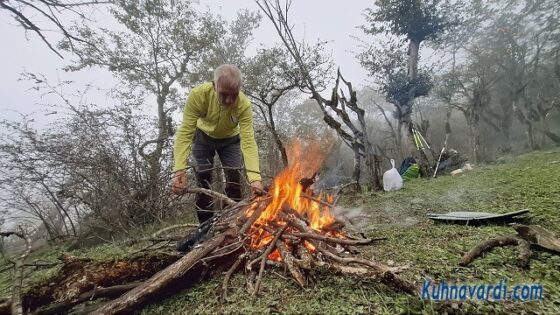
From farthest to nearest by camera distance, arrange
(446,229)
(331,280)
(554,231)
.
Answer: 1. (446,229)
2. (554,231)
3. (331,280)

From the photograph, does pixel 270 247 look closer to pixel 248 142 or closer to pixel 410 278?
pixel 410 278

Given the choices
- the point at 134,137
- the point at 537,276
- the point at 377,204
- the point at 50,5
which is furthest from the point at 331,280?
the point at 50,5

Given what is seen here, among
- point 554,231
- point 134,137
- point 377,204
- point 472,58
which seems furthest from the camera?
point 472,58

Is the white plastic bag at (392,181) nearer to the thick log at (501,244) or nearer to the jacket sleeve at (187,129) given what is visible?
the thick log at (501,244)

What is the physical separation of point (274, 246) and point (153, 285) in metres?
0.73

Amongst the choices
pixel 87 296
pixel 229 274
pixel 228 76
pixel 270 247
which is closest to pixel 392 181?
pixel 228 76

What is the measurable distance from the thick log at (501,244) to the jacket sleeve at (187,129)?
2.35 m

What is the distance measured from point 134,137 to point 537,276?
5.37 meters

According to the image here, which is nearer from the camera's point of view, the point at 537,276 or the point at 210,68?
the point at 537,276

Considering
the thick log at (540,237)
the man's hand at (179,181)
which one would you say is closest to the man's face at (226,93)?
the man's hand at (179,181)

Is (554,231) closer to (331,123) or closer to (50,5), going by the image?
(331,123)

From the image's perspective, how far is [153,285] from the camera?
157cm

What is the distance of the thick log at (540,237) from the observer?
5.21 ft

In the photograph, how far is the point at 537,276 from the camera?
1.42 meters
